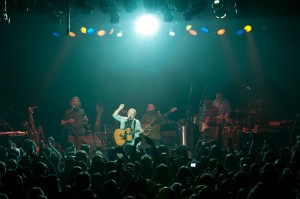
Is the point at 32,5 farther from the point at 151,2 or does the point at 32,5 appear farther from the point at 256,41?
the point at 256,41

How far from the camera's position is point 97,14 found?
1588 centimetres

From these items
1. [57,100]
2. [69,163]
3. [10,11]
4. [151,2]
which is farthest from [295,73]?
[69,163]

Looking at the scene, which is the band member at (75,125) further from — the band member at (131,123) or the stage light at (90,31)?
the stage light at (90,31)

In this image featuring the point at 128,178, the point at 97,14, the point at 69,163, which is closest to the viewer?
the point at 128,178

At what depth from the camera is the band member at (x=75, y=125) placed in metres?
15.0

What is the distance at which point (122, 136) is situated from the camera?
14586 millimetres

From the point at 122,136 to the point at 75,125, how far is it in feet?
6.97

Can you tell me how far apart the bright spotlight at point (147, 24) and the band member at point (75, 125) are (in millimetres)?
4513

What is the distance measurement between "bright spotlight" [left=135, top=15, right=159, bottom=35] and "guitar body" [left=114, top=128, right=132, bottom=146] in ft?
16.2

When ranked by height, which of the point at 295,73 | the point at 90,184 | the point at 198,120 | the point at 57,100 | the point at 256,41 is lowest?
the point at 90,184

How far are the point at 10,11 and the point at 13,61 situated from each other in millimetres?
3611

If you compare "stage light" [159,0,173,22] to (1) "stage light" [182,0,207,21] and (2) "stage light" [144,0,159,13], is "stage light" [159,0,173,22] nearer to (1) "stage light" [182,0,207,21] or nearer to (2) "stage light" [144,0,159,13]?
(2) "stage light" [144,0,159,13]

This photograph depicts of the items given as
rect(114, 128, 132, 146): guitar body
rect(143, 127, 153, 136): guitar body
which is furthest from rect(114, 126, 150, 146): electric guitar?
rect(143, 127, 153, 136): guitar body

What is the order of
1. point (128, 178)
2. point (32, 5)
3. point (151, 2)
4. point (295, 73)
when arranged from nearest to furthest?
point (128, 178)
point (151, 2)
point (32, 5)
point (295, 73)
